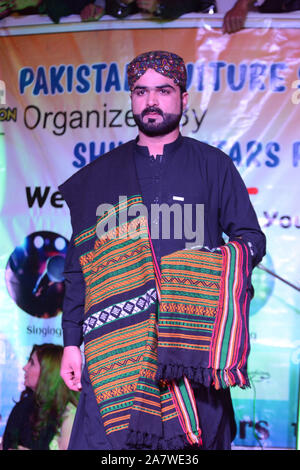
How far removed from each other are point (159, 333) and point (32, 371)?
187 centimetres

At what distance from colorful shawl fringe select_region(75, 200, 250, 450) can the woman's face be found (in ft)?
4.99

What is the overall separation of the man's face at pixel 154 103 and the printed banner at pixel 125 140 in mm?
1210

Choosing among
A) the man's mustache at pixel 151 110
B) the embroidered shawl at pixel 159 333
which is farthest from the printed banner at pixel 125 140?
the embroidered shawl at pixel 159 333

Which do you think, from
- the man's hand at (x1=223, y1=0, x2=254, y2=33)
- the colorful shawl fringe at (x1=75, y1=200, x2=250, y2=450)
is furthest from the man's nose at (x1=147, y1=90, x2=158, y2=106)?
the man's hand at (x1=223, y1=0, x2=254, y2=33)

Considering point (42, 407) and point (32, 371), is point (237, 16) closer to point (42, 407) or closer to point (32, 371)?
point (32, 371)

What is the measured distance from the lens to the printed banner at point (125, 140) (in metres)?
3.42

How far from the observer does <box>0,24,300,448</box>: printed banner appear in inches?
135

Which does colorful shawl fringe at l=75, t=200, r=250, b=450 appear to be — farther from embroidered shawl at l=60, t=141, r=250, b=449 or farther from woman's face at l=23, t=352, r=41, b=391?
woman's face at l=23, t=352, r=41, b=391

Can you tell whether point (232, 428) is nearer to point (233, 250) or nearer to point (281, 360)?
point (233, 250)

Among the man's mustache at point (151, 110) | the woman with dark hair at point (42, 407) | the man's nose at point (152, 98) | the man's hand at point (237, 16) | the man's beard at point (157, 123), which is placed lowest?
the woman with dark hair at point (42, 407)

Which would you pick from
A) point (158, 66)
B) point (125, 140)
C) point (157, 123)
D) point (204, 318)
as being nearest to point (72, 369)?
point (204, 318)

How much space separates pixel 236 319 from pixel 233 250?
23 cm

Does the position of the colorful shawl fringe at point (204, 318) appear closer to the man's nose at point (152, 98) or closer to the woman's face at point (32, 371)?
the man's nose at point (152, 98)

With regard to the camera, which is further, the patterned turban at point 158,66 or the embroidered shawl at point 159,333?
the patterned turban at point 158,66
